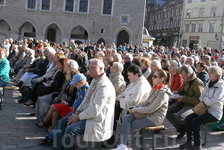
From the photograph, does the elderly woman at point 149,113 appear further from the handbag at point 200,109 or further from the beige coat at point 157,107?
the handbag at point 200,109

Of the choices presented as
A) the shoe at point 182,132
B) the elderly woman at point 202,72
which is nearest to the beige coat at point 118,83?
the shoe at point 182,132

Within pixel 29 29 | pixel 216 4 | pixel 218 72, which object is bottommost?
pixel 218 72

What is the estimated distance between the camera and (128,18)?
1363 inches

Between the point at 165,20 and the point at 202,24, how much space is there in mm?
10992

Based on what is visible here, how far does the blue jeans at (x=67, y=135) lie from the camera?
4254 millimetres

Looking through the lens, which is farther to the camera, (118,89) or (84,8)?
(84,8)

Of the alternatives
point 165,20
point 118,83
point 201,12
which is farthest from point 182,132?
point 165,20

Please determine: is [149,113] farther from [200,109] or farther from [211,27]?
[211,27]

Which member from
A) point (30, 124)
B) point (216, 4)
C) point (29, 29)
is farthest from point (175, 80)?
point (216, 4)

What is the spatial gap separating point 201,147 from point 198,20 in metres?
45.3

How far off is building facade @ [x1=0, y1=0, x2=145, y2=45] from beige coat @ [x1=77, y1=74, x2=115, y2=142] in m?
Result: 30.1

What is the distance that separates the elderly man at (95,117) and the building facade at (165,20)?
4594 centimetres

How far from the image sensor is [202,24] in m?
46.1

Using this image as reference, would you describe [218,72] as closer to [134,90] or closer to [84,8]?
[134,90]
